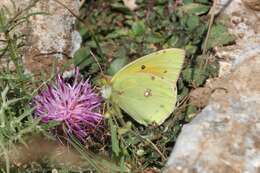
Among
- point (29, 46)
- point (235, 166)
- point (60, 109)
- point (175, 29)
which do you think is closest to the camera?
point (235, 166)

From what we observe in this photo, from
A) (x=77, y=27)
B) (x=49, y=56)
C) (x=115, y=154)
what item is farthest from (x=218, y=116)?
(x=77, y=27)

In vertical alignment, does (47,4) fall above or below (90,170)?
above

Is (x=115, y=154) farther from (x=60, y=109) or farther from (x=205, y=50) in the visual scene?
(x=205, y=50)

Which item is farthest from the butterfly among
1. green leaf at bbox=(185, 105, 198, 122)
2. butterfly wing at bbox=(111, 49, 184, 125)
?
green leaf at bbox=(185, 105, 198, 122)

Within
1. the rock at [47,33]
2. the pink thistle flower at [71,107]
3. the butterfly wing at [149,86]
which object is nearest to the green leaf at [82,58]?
the rock at [47,33]

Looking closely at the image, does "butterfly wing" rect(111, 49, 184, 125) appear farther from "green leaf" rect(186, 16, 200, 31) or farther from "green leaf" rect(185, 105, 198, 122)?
"green leaf" rect(186, 16, 200, 31)

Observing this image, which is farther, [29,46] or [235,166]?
[29,46]

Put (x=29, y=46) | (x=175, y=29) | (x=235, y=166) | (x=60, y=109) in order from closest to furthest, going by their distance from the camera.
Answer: (x=235, y=166), (x=60, y=109), (x=29, y=46), (x=175, y=29)

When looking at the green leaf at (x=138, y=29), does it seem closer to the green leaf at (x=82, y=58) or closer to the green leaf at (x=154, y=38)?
the green leaf at (x=154, y=38)
